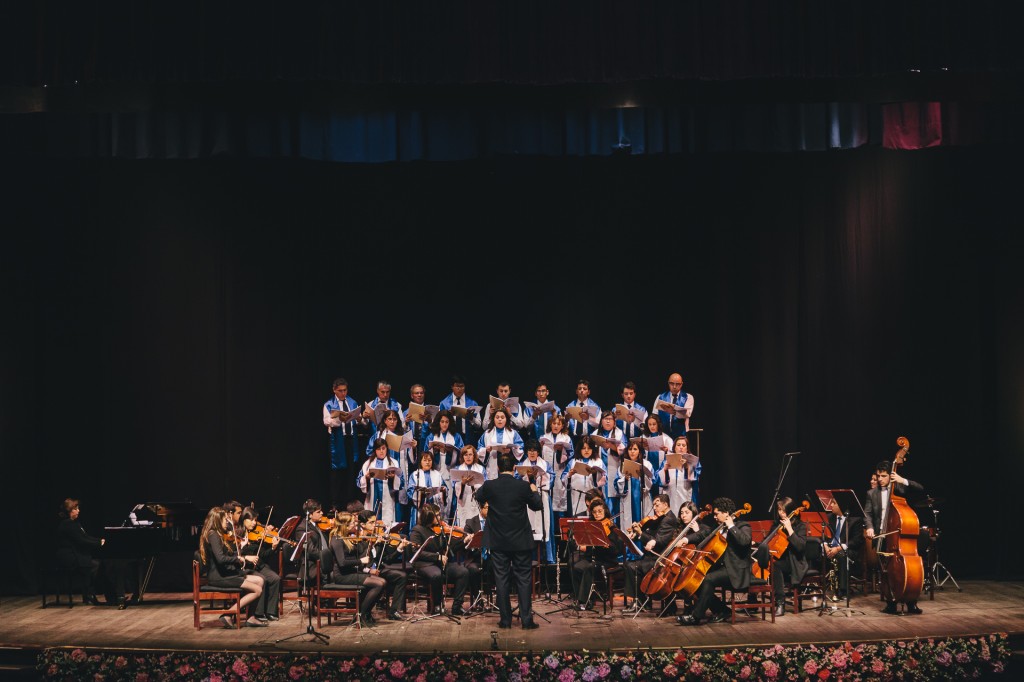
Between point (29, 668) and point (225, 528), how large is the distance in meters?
2.07

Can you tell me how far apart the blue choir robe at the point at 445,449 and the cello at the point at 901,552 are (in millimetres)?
4682

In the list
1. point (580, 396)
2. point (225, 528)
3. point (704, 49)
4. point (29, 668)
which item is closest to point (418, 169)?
point (580, 396)

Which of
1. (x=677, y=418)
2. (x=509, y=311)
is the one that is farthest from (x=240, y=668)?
(x=509, y=311)

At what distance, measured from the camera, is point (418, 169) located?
47.0ft

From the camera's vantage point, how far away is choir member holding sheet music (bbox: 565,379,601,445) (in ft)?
42.0

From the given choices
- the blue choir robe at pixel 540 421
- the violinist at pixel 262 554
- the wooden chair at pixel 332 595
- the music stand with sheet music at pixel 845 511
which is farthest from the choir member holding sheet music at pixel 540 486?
the music stand with sheet music at pixel 845 511

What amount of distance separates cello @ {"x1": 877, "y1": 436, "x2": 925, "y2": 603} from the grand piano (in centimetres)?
690

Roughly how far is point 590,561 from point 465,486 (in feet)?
6.49

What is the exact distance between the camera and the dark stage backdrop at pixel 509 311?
13.3 m

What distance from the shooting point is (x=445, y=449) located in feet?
41.8

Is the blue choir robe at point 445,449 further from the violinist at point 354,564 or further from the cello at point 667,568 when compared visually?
the cello at point 667,568

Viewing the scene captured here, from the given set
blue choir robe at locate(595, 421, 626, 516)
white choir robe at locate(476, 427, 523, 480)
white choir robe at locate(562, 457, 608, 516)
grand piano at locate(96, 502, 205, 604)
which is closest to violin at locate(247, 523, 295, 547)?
grand piano at locate(96, 502, 205, 604)

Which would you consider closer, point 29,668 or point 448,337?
point 29,668

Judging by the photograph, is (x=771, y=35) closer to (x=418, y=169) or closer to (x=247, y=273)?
A: (x=418, y=169)
